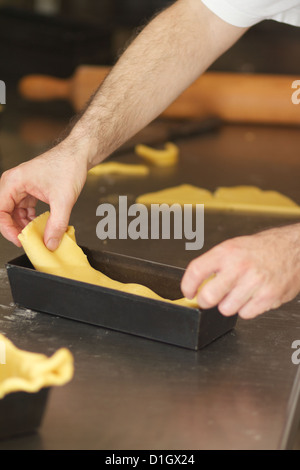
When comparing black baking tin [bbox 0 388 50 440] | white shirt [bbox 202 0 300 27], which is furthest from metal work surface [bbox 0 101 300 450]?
white shirt [bbox 202 0 300 27]

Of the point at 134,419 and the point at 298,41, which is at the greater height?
the point at 298,41

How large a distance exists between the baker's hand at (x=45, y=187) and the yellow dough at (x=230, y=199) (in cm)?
56

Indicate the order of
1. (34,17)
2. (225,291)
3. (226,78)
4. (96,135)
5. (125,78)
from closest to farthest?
(225,291), (96,135), (125,78), (226,78), (34,17)

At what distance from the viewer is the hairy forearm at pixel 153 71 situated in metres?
1.42

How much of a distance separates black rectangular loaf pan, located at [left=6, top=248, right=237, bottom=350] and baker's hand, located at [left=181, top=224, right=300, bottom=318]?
0.13 feet

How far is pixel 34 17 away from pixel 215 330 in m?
2.36

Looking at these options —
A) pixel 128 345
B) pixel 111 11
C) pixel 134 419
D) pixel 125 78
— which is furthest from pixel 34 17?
pixel 134 419

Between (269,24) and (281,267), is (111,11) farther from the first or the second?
(281,267)

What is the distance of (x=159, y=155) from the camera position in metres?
2.19

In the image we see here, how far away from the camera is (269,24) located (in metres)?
3.89

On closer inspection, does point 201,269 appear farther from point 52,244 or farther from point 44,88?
point 44,88
